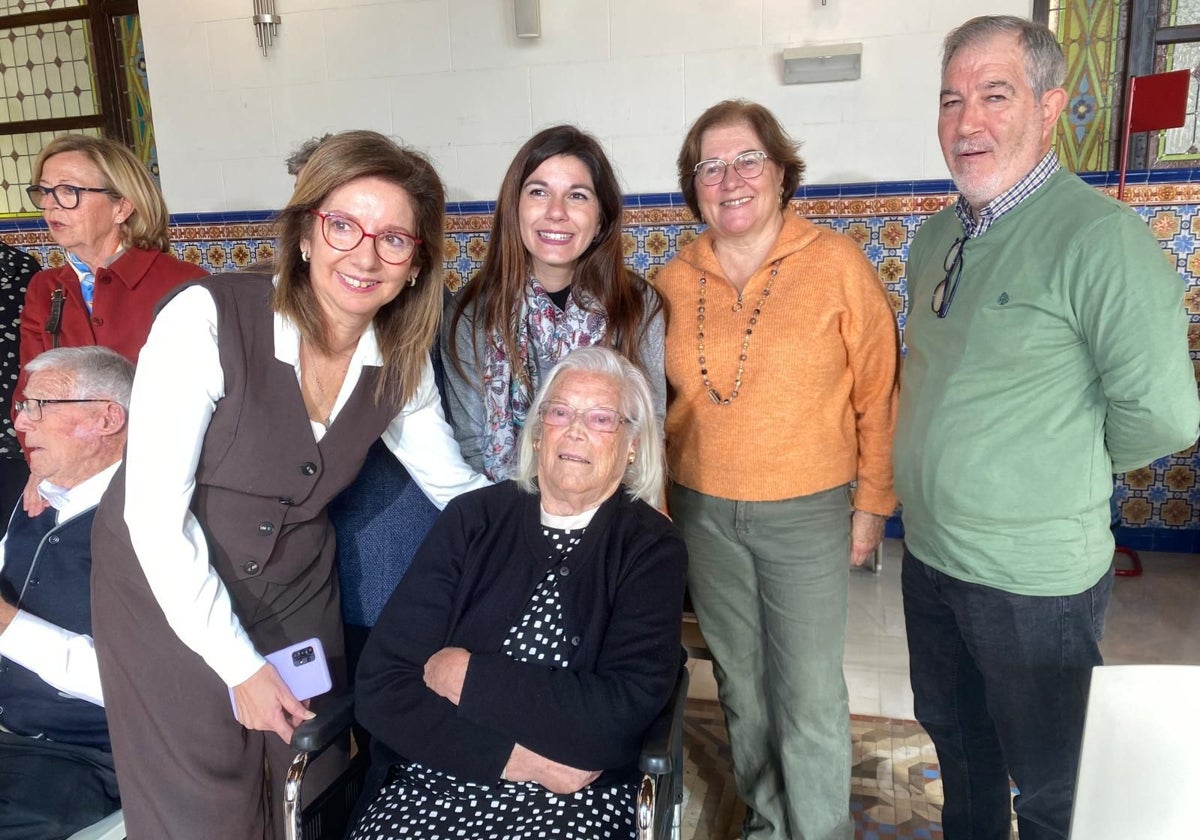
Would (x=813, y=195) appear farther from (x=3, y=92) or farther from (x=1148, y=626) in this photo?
(x=3, y=92)

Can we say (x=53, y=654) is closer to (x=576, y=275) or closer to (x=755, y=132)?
(x=576, y=275)

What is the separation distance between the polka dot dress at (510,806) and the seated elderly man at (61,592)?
22.6 inches

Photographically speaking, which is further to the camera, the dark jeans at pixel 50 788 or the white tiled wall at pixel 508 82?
the white tiled wall at pixel 508 82

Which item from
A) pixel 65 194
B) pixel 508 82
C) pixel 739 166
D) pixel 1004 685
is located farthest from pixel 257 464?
pixel 508 82

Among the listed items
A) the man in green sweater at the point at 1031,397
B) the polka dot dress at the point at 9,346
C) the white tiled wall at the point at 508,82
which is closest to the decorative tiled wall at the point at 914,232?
the white tiled wall at the point at 508,82

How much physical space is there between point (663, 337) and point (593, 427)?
1.12ft

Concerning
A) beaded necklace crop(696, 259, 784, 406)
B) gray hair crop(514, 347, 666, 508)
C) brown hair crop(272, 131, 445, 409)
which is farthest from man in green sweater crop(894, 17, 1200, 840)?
brown hair crop(272, 131, 445, 409)

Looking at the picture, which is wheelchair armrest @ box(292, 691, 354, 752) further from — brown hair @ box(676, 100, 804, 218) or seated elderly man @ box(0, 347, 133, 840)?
brown hair @ box(676, 100, 804, 218)

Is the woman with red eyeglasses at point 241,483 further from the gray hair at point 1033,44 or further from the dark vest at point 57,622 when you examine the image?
the gray hair at point 1033,44

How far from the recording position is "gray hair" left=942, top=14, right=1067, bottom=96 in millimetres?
1481

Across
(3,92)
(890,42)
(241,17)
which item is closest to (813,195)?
(890,42)

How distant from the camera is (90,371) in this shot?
5.48ft

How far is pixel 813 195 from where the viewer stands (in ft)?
11.6

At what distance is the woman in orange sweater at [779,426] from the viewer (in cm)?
174
